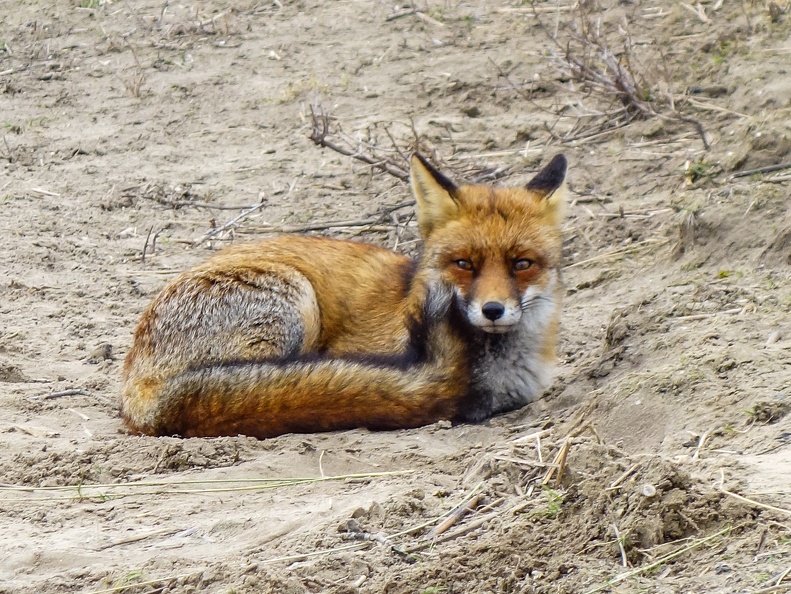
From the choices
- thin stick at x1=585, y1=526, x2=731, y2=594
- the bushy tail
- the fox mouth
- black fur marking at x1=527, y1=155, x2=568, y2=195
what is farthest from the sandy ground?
black fur marking at x1=527, y1=155, x2=568, y2=195

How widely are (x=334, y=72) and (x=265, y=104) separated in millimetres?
768

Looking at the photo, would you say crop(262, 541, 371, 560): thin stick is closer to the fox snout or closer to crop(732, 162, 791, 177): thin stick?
the fox snout

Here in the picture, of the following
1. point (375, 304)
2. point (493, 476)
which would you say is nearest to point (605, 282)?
point (375, 304)

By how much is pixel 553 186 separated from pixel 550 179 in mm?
58

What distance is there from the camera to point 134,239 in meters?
8.43

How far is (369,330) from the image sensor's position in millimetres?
5715

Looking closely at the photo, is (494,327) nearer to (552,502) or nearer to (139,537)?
(552,502)

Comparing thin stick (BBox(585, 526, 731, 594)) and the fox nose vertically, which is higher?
the fox nose

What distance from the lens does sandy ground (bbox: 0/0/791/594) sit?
10.6 ft

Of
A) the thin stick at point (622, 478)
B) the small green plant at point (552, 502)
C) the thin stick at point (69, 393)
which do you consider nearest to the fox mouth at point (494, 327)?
the small green plant at point (552, 502)

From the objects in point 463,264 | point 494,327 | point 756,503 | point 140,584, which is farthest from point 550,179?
point 140,584

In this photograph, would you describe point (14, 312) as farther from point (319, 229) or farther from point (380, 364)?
point (380, 364)

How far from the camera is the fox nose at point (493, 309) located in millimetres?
4883

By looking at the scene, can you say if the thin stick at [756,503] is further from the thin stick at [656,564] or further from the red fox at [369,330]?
the red fox at [369,330]
